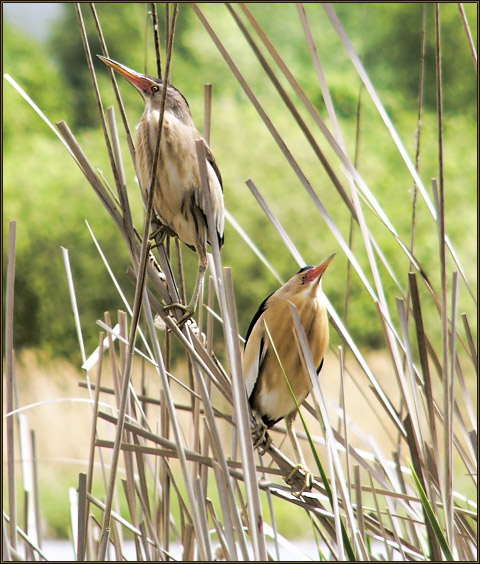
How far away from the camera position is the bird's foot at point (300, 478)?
54cm

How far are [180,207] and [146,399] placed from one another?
0.56 feet

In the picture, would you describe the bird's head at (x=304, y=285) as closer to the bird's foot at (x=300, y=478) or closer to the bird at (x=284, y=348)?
the bird at (x=284, y=348)

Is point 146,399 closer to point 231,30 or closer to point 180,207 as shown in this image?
point 180,207

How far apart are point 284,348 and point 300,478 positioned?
183mm

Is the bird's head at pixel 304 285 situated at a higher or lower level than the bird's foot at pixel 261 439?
higher

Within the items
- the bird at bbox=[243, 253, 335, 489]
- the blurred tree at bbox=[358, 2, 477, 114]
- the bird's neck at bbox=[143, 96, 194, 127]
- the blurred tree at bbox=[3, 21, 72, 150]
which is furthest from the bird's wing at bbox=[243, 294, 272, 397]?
the blurred tree at bbox=[358, 2, 477, 114]

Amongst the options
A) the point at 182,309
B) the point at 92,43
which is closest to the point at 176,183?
the point at 182,309

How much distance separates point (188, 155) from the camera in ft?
1.97

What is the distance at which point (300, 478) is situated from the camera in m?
0.57

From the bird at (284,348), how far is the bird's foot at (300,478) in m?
0.13

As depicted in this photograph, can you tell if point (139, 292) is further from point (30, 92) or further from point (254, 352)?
point (30, 92)

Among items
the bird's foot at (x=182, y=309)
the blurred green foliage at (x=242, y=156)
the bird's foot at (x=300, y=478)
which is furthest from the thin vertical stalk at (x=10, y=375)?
the blurred green foliage at (x=242, y=156)

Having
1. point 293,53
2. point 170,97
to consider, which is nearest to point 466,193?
point 293,53

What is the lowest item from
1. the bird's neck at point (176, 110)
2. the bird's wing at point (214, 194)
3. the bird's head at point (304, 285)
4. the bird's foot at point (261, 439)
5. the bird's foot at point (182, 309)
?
the bird's foot at point (261, 439)
